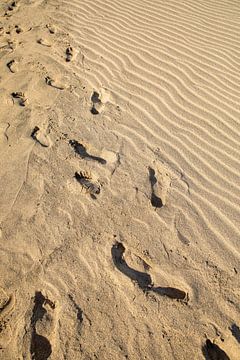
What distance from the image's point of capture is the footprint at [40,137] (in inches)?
139

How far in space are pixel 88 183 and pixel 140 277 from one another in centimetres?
107

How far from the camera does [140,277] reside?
8.44ft

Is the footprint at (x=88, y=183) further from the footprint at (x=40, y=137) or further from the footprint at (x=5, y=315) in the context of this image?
the footprint at (x=5, y=315)

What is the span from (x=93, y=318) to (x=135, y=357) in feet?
1.27

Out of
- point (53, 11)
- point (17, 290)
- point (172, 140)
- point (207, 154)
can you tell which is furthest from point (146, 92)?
point (53, 11)

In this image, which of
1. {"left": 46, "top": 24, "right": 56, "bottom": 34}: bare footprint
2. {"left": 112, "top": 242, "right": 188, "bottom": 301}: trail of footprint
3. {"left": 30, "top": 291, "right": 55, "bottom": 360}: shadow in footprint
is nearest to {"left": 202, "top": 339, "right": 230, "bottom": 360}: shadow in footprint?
{"left": 112, "top": 242, "right": 188, "bottom": 301}: trail of footprint

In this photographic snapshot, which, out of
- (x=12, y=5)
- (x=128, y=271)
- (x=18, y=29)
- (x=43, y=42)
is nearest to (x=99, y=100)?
(x=43, y=42)

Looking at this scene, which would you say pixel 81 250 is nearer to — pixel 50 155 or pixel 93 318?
pixel 93 318

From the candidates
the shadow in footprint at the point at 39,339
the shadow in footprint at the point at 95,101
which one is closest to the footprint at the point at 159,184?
the shadow in footprint at the point at 95,101

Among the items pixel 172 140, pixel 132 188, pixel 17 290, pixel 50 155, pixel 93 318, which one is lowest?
pixel 17 290

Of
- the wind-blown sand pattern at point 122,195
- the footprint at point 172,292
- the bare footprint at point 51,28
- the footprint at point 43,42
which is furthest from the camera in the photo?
the bare footprint at point 51,28

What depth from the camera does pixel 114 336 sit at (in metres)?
2.30

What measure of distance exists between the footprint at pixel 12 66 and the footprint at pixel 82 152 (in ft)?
5.91

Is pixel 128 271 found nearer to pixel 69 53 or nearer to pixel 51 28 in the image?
pixel 69 53
